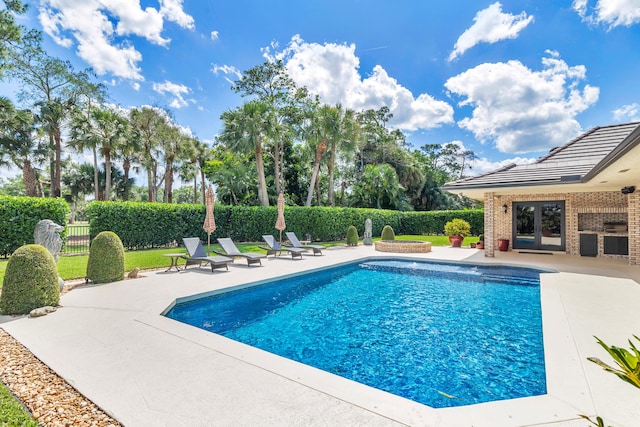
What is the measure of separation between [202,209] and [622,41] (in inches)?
770

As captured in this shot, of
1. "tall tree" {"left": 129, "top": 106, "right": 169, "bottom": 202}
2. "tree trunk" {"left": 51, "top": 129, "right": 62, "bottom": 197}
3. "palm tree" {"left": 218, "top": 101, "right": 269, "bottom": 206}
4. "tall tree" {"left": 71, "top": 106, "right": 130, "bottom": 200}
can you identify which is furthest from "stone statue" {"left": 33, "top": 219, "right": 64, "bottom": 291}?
"tall tree" {"left": 129, "top": 106, "right": 169, "bottom": 202}

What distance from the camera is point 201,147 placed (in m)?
32.7

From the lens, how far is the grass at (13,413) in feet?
8.07

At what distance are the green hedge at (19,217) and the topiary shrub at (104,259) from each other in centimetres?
530

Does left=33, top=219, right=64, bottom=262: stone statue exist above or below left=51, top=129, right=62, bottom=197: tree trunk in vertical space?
below

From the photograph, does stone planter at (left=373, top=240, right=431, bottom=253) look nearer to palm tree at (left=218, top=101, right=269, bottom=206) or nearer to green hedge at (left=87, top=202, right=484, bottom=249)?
green hedge at (left=87, top=202, right=484, bottom=249)

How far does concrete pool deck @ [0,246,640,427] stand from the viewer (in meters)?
2.52

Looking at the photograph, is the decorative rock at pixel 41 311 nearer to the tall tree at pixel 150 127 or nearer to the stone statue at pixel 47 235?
the stone statue at pixel 47 235

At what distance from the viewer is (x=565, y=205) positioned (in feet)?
45.4

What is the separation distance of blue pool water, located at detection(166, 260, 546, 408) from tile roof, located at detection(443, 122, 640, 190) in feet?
12.9

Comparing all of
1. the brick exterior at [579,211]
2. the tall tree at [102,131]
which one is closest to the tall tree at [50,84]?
the tall tree at [102,131]

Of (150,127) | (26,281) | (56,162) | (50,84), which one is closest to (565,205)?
(26,281)

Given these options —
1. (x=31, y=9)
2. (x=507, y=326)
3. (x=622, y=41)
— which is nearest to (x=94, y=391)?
(x=507, y=326)

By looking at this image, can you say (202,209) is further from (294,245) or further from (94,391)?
(94,391)
